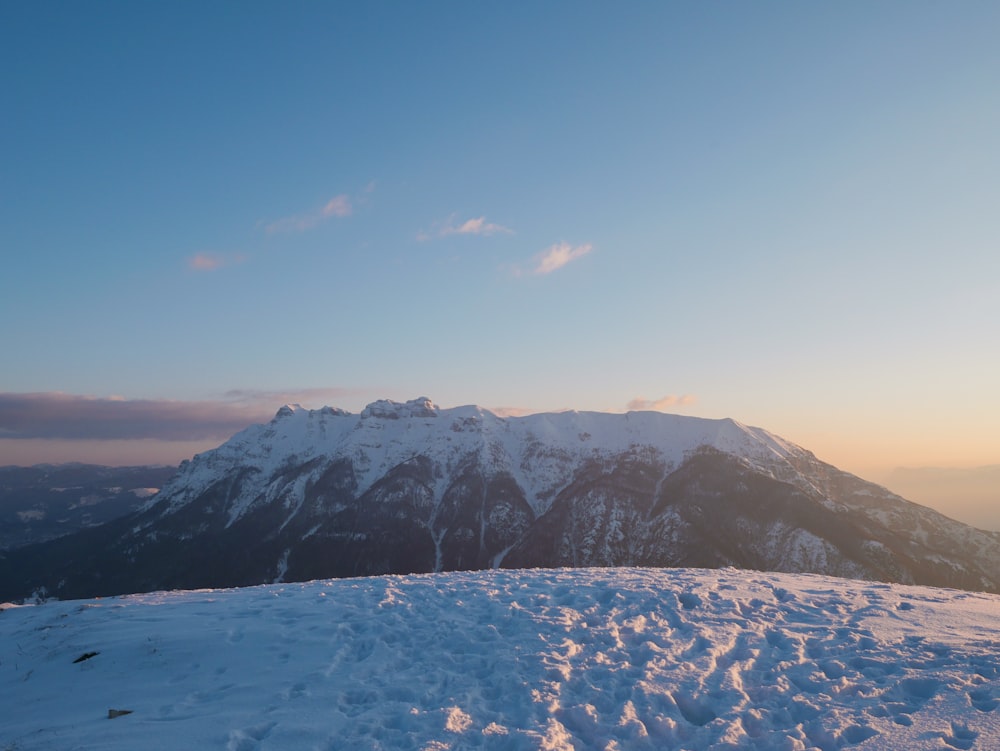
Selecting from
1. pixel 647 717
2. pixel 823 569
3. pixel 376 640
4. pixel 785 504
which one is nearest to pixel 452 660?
pixel 376 640

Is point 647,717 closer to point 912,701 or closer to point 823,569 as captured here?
point 912,701

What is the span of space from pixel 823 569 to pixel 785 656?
173408mm

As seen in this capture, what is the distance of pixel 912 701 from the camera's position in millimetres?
11023

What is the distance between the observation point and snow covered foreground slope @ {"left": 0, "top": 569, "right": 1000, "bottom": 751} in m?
10.1

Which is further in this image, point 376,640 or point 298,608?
point 298,608

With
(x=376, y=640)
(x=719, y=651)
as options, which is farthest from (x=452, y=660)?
(x=719, y=651)

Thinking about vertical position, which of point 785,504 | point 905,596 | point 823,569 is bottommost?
point 823,569

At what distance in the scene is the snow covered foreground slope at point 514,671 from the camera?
1014 centimetres

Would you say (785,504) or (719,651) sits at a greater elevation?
(719,651)

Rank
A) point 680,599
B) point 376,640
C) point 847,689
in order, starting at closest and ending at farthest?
point 847,689 < point 376,640 < point 680,599

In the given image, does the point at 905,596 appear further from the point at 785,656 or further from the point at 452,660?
the point at 452,660

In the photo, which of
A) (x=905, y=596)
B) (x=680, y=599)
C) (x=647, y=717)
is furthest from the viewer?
(x=905, y=596)

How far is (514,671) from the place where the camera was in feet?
41.1

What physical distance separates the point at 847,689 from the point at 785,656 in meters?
1.69
